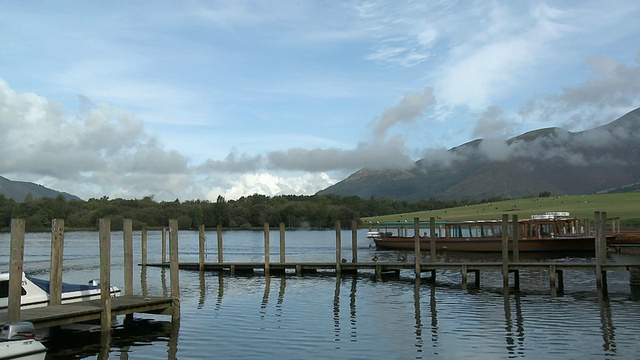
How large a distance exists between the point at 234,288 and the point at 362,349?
16.5 metres

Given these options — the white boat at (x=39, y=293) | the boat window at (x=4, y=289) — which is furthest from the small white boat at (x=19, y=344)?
the boat window at (x=4, y=289)

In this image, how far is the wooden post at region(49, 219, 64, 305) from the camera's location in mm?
20531

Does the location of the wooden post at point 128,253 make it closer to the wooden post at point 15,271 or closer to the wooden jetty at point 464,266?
the wooden post at point 15,271

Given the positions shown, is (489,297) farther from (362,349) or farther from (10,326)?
(10,326)

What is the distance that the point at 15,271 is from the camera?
17.8 metres

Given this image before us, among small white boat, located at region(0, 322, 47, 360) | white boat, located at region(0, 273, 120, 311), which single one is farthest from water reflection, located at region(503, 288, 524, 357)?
white boat, located at region(0, 273, 120, 311)

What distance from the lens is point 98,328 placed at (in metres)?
21.9

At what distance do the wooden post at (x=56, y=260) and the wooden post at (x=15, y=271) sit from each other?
101 inches

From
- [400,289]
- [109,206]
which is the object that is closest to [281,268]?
[400,289]

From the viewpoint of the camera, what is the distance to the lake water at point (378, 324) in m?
18.5

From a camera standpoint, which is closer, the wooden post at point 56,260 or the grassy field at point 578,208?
the wooden post at point 56,260

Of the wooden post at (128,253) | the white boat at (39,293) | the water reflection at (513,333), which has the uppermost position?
the wooden post at (128,253)

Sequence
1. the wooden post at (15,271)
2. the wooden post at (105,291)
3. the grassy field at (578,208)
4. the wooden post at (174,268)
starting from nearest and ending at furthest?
the wooden post at (15,271), the wooden post at (105,291), the wooden post at (174,268), the grassy field at (578,208)

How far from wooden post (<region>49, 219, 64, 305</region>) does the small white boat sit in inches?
203
